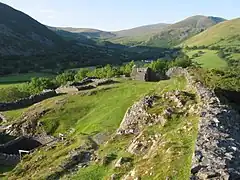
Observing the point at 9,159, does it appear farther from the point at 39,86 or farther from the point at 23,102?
the point at 39,86

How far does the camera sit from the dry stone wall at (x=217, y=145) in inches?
766

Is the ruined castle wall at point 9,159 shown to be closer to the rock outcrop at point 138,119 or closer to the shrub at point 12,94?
the rock outcrop at point 138,119

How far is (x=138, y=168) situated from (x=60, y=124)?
3093 centimetres

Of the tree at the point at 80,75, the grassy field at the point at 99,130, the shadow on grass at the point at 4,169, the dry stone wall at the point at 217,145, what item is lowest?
the tree at the point at 80,75

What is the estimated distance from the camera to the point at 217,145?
75.7ft

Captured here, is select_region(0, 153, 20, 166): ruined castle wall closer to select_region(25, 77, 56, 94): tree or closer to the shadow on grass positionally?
the shadow on grass

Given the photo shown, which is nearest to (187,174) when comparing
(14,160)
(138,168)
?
(138,168)

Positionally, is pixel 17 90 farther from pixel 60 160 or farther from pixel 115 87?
pixel 60 160

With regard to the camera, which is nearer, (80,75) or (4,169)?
(4,169)

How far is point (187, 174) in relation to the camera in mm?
21375

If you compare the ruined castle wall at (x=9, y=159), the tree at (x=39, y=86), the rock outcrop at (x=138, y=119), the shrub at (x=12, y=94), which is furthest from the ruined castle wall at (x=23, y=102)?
the tree at (x=39, y=86)

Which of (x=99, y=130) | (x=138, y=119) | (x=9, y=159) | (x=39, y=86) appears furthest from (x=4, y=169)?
(x=39, y=86)

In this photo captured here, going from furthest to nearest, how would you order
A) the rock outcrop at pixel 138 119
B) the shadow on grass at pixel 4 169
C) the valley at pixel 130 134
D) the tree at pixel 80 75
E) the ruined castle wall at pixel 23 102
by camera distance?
the tree at pixel 80 75 → the ruined castle wall at pixel 23 102 → the shadow on grass at pixel 4 169 → the rock outcrop at pixel 138 119 → the valley at pixel 130 134

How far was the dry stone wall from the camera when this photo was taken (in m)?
19.5
